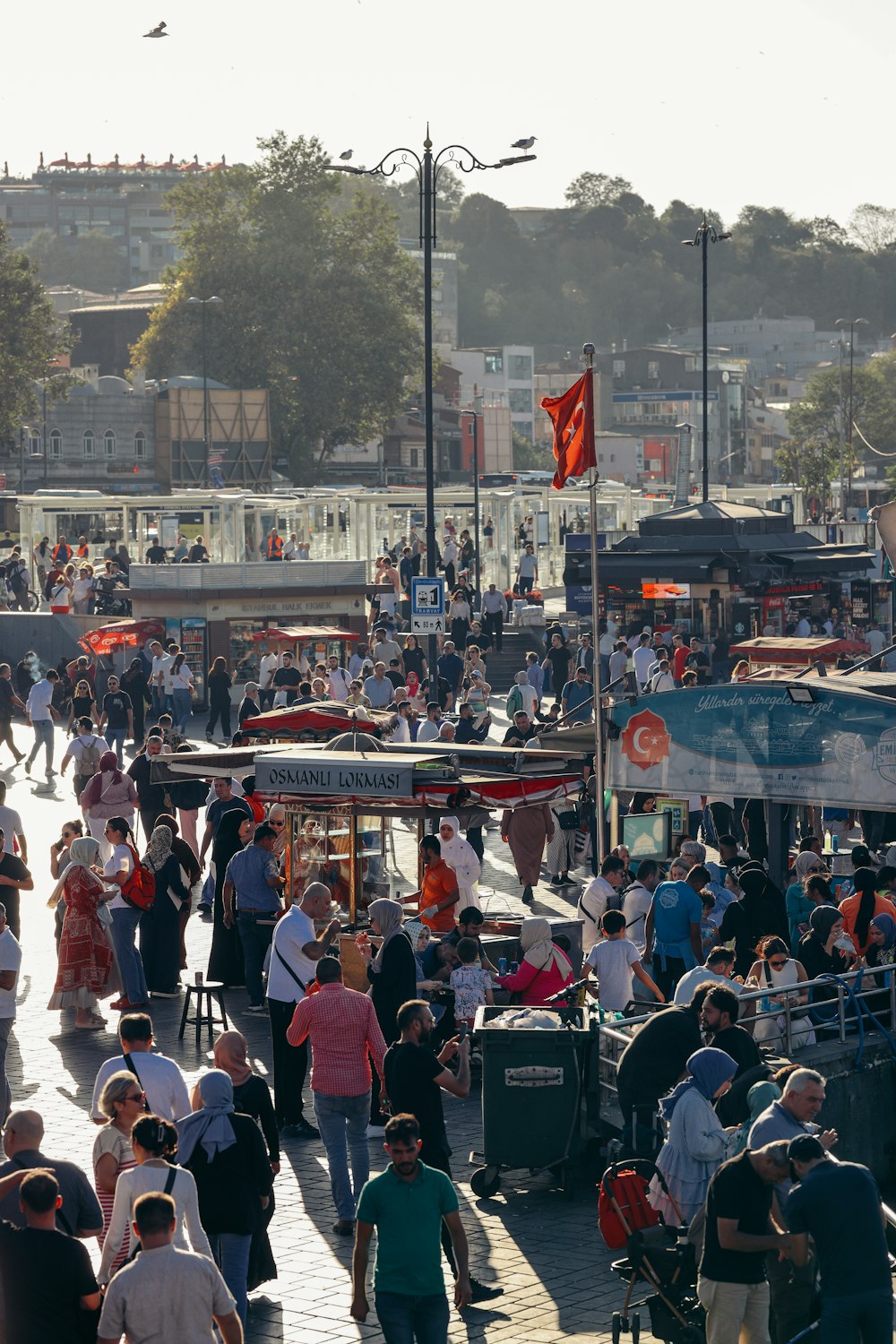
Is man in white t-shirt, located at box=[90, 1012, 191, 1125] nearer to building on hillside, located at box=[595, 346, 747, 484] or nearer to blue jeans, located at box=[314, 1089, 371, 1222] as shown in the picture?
blue jeans, located at box=[314, 1089, 371, 1222]

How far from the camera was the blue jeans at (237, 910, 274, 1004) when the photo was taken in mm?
14781

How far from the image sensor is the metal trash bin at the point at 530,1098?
36.1ft

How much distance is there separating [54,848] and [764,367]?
175 m

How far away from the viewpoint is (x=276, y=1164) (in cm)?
962

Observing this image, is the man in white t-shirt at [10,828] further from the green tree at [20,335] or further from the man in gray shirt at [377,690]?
the green tree at [20,335]

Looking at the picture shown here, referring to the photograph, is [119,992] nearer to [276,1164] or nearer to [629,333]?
[276,1164]

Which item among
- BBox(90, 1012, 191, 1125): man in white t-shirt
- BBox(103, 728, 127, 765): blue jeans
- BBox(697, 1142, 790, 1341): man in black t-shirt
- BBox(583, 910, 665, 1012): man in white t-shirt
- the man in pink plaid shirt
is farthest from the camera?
BBox(103, 728, 127, 765): blue jeans

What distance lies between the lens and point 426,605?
27.8 metres

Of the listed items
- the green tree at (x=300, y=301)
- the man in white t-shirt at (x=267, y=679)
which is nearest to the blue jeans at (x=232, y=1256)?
the man in white t-shirt at (x=267, y=679)

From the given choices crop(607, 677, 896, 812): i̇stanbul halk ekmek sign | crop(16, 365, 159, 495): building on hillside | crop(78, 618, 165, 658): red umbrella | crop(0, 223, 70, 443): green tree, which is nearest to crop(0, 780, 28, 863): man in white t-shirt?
crop(607, 677, 896, 812): i̇stanbul halk ekmek sign

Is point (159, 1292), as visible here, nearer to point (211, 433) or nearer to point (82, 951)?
point (82, 951)

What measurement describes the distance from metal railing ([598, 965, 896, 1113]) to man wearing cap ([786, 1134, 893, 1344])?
112 inches

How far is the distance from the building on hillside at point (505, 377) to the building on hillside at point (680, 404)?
5409 millimetres

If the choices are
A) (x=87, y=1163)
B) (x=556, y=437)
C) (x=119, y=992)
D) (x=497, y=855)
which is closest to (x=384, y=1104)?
(x=87, y=1163)
